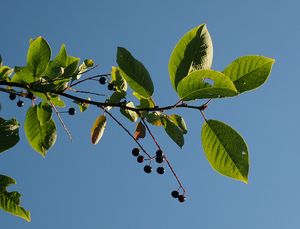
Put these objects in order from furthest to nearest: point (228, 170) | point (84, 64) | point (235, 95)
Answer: point (84, 64) → point (228, 170) → point (235, 95)

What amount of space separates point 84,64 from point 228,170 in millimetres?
1197

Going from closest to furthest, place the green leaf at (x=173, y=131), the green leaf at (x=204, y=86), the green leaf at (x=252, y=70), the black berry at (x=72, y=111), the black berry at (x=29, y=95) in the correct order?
the green leaf at (x=204, y=86)
the green leaf at (x=252, y=70)
the green leaf at (x=173, y=131)
the black berry at (x=29, y=95)
the black berry at (x=72, y=111)

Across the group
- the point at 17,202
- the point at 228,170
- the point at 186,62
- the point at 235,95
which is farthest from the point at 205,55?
the point at 17,202

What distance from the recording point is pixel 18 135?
224 centimetres

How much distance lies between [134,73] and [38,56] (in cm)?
50

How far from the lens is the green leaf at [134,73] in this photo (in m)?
1.99

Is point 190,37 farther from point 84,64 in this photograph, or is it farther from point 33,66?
point 84,64

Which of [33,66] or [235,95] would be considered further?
[33,66]

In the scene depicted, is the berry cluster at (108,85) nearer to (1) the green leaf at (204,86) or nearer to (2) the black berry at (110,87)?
(2) the black berry at (110,87)

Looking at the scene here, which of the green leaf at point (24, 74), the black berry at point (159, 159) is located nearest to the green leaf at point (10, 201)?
the green leaf at point (24, 74)

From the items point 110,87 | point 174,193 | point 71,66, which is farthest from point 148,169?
point 71,66

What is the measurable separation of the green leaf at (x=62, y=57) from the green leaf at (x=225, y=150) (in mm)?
892

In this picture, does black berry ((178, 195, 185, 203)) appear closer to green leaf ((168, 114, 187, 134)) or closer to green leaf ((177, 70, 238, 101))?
green leaf ((168, 114, 187, 134))

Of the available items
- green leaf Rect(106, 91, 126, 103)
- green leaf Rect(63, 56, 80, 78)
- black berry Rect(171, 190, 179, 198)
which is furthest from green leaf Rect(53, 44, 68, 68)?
black berry Rect(171, 190, 179, 198)
